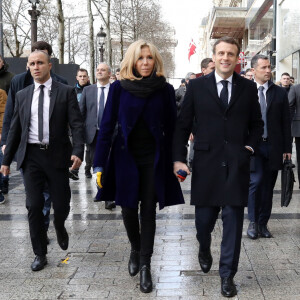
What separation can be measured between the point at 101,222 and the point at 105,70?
2.60 m

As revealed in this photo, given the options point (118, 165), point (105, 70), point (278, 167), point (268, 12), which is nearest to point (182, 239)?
point (278, 167)

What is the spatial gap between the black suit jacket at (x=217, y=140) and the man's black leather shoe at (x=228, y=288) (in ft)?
1.87

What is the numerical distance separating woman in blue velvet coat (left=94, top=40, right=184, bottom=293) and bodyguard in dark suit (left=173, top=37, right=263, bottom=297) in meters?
0.16

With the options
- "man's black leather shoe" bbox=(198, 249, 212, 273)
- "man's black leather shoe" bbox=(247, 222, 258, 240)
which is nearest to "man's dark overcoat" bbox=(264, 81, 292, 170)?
"man's black leather shoe" bbox=(247, 222, 258, 240)

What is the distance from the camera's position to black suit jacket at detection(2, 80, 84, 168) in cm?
498

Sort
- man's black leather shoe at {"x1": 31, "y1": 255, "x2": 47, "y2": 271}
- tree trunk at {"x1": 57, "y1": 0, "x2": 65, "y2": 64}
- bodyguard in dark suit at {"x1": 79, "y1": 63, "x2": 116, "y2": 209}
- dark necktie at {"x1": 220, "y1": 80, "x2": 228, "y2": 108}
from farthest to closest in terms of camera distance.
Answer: tree trunk at {"x1": 57, "y1": 0, "x2": 65, "y2": 64}
bodyguard in dark suit at {"x1": 79, "y1": 63, "x2": 116, "y2": 209}
man's black leather shoe at {"x1": 31, "y1": 255, "x2": 47, "y2": 271}
dark necktie at {"x1": 220, "y1": 80, "x2": 228, "y2": 108}

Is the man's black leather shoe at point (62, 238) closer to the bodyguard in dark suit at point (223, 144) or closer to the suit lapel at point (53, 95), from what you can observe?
the suit lapel at point (53, 95)

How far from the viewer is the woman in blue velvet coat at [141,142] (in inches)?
173

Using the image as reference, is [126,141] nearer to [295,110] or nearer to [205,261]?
[205,261]

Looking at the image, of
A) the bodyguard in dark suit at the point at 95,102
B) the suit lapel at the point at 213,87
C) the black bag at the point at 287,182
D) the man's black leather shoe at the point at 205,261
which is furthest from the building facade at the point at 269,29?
the man's black leather shoe at the point at 205,261

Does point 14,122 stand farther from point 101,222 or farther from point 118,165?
point 101,222

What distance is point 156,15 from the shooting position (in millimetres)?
45781

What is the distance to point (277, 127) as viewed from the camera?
599cm

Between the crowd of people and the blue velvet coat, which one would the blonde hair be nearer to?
the crowd of people
